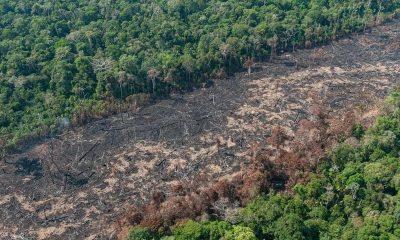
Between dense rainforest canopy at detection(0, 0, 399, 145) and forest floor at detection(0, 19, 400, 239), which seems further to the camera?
dense rainforest canopy at detection(0, 0, 399, 145)

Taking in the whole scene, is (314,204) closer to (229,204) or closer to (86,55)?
(229,204)

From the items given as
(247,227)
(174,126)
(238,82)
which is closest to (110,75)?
(174,126)

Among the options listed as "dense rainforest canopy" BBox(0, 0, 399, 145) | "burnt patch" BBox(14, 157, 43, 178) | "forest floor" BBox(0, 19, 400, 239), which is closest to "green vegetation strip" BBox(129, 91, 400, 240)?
"forest floor" BBox(0, 19, 400, 239)

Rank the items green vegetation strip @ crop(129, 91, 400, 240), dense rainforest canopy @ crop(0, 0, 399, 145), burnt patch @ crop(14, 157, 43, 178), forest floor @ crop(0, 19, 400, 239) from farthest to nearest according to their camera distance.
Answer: dense rainforest canopy @ crop(0, 0, 399, 145) → burnt patch @ crop(14, 157, 43, 178) → forest floor @ crop(0, 19, 400, 239) → green vegetation strip @ crop(129, 91, 400, 240)

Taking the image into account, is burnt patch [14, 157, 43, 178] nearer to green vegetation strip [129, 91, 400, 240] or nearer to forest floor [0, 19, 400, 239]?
forest floor [0, 19, 400, 239]

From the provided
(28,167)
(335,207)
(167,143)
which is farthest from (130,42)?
(335,207)

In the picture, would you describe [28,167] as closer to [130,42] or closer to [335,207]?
[130,42]

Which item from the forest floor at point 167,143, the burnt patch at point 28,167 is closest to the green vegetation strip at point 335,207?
the forest floor at point 167,143
